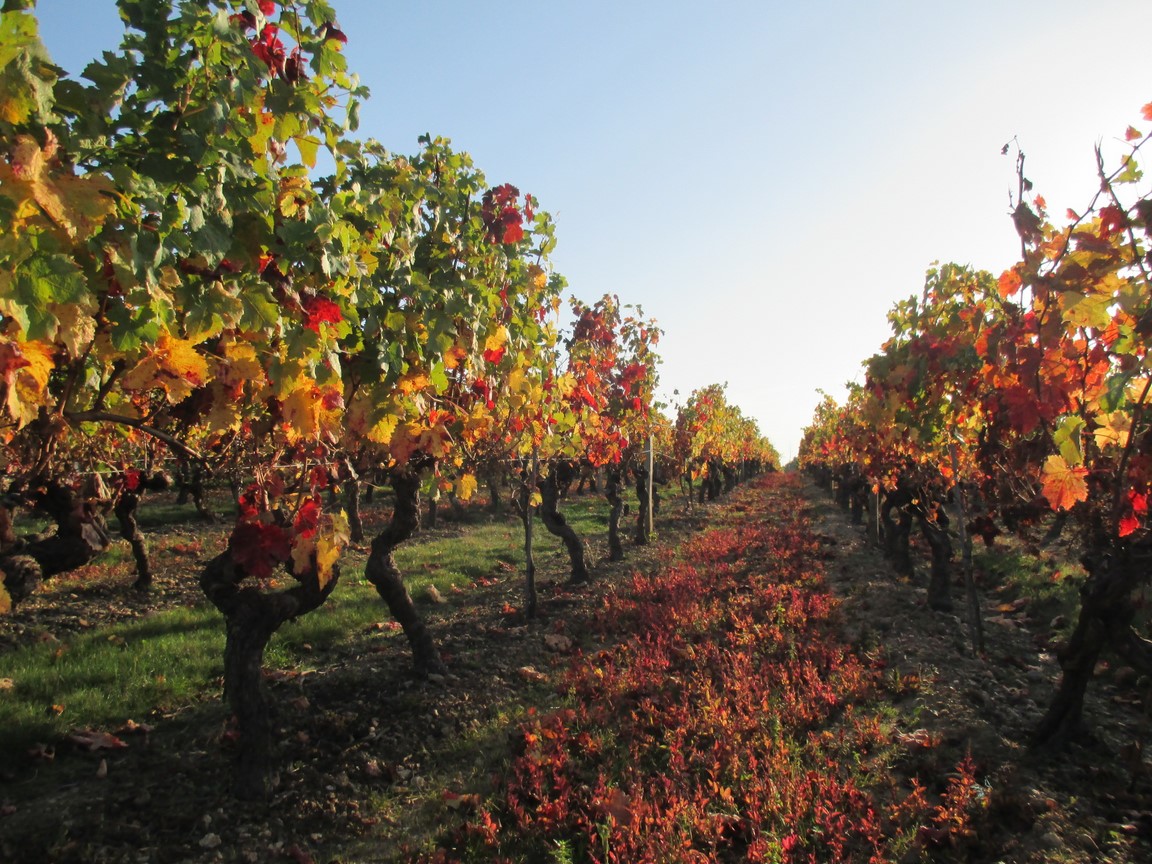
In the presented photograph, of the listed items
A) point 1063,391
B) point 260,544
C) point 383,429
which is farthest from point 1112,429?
point 260,544

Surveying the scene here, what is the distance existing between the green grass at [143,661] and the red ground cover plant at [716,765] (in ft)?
13.2

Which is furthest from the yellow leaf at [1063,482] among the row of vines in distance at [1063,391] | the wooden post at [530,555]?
the wooden post at [530,555]

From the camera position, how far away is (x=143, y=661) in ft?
25.7

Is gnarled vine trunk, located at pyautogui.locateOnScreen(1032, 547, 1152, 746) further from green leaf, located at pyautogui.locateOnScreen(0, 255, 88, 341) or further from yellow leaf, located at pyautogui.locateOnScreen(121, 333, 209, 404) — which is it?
green leaf, located at pyautogui.locateOnScreen(0, 255, 88, 341)

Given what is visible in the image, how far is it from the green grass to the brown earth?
1.29ft

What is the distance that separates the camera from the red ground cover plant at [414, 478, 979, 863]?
4.27 metres

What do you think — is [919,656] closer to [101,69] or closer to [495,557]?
[101,69]

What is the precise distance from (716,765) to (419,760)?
269cm

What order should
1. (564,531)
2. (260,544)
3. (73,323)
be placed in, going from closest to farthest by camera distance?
(73,323), (260,544), (564,531)

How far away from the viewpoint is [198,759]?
18.7 ft

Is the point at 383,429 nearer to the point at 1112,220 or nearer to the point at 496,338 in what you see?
the point at 496,338

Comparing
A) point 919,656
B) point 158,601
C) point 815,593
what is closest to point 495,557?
point 158,601

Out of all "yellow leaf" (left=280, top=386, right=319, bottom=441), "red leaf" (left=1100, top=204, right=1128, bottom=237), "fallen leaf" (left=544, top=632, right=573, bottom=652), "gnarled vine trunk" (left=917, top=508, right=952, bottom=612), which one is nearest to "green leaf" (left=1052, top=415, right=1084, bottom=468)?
"red leaf" (left=1100, top=204, right=1128, bottom=237)

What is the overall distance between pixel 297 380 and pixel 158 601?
1130 centimetres
